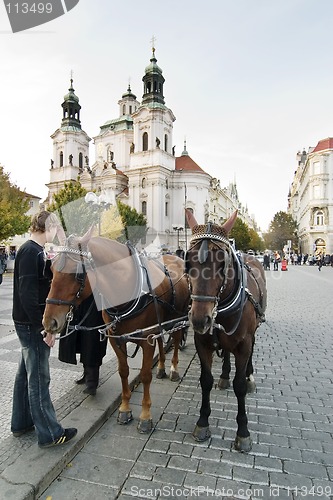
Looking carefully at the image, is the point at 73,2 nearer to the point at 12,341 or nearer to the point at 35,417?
the point at 35,417

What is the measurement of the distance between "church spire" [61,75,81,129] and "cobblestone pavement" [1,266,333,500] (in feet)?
213

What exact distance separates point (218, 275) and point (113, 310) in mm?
1226

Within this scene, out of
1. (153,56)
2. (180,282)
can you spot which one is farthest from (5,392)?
(153,56)

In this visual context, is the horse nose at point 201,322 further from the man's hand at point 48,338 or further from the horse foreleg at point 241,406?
the man's hand at point 48,338

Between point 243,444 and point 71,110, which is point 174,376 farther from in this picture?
point 71,110

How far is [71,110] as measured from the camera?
61750 mm

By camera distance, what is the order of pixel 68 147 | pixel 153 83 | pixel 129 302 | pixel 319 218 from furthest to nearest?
pixel 68 147 → pixel 319 218 → pixel 153 83 → pixel 129 302

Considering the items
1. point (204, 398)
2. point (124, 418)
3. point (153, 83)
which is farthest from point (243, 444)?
point (153, 83)

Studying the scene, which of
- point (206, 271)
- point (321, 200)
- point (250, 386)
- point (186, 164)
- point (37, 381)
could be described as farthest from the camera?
point (186, 164)

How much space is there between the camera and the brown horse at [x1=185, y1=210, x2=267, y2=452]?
2.60 metres

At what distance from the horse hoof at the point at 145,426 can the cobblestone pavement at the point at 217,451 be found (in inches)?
2.2

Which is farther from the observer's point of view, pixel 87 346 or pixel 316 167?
pixel 316 167

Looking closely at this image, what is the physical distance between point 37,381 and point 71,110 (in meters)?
67.4

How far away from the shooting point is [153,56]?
177 feet
